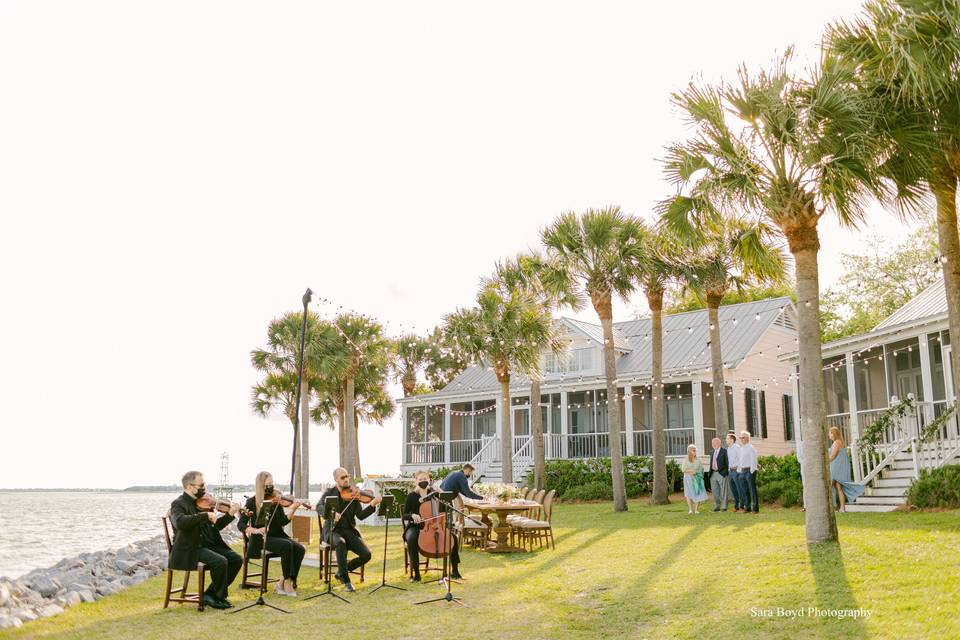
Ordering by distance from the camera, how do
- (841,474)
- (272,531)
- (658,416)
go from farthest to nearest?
(658,416)
(841,474)
(272,531)

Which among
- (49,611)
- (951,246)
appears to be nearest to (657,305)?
(951,246)

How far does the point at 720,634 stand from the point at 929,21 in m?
8.48

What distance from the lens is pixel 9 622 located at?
881 centimetres

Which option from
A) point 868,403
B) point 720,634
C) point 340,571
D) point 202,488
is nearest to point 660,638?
point 720,634

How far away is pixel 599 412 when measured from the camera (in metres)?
29.6

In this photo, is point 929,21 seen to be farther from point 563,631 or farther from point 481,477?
point 481,477

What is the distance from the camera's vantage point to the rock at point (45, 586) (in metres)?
13.0

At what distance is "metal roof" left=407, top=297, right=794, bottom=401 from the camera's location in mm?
27688

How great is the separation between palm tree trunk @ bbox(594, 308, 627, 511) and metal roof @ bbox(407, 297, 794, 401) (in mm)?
6416

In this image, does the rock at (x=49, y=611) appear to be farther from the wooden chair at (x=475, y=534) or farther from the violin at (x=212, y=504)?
the wooden chair at (x=475, y=534)

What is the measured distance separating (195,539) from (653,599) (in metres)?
5.15

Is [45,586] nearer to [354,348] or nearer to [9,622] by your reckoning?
[9,622]

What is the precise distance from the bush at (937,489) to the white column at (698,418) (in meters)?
10.7

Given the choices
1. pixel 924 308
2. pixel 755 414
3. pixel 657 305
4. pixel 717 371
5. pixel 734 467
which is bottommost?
pixel 734 467
